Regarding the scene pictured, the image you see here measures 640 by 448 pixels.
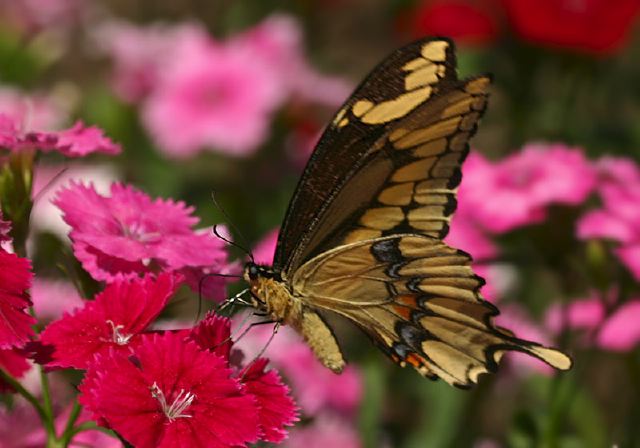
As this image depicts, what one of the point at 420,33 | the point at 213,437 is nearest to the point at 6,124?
the point at 213,437

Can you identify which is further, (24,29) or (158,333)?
(24,29)

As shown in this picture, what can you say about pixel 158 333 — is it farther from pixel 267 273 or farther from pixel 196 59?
pixel 196 59

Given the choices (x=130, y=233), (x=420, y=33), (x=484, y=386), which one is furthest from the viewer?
(x=420, y=33)

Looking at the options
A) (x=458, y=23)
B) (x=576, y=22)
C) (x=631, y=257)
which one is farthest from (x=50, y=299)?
(x=458, y=23)

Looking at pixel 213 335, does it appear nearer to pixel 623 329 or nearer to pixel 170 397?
pixel 170 397

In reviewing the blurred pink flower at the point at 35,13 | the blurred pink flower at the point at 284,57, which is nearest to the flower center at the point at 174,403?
the blurred pink flower at the point at 284,57

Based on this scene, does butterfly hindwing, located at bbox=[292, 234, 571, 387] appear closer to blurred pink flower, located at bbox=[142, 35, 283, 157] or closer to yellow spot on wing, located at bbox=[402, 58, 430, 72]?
yellow spot on wing, located at bbox=[402, 58, 430, 72]
